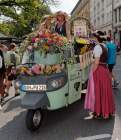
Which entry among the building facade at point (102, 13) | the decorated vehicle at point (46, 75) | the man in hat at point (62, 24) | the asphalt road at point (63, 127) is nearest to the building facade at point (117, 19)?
the building facade at point (102, 13)

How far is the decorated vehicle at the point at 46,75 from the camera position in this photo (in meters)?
7.51

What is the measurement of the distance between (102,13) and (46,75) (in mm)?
66678

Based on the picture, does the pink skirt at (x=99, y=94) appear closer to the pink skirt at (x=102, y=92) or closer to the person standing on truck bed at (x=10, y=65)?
the pink skirt at (x=102, y=92)

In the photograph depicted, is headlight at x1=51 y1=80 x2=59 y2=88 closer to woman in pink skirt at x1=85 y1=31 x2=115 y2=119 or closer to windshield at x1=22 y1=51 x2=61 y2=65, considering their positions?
windshield at x1=22 y1=51 x2=61 y2=65

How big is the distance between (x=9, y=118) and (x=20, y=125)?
752 mm

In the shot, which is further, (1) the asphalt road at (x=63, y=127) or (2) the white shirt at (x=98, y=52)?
(2) the white shirt at (x=98, y=52)

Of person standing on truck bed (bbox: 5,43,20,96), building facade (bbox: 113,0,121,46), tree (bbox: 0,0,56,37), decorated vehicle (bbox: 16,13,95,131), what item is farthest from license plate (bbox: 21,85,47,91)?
building facade (bbox: 113,0,121,46)

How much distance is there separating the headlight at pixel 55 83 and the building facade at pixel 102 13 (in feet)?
176

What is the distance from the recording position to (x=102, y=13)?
73.0 meters

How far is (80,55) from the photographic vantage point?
29.7 feet

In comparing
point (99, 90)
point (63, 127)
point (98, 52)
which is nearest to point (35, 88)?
point (63, 127)

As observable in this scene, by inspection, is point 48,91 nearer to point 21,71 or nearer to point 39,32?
point 21,71

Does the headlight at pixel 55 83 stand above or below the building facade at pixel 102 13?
below

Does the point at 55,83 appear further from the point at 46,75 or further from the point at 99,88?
the point at 99,88
